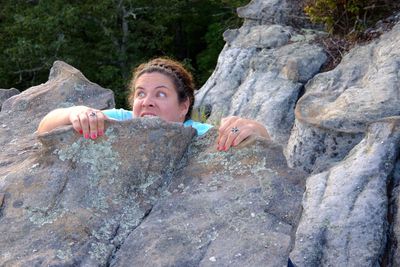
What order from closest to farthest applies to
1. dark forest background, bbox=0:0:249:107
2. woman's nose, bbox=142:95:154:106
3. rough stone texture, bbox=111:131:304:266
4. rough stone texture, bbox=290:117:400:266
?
rough stone texture, bbox=111:131:304:266, woman's nose, bbox=142:95:154:106, rough stone texture, bbox=290:117:400:266, dark forest background, bbox=0:0:249:107

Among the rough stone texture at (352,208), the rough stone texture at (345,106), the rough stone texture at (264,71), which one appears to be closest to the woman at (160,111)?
the rough stone texture at (352,208)

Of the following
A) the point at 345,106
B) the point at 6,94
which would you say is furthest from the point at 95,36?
the point at 345,106

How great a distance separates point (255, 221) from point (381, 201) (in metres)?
1.61

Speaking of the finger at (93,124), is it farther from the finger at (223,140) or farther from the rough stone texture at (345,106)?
the rough stone texture at (345,106)

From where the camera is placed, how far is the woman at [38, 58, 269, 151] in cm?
299

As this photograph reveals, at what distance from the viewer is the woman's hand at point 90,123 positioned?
2965 millimetres

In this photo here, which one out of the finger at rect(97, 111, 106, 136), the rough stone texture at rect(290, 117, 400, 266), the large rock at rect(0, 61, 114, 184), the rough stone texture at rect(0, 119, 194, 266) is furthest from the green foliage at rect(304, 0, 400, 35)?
the finger at rect(97, 111, 106, 136)

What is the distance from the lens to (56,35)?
1802 centimetres

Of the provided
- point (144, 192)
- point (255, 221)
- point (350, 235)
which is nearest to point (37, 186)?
point (144, 192)

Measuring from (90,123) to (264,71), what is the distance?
6007 mm

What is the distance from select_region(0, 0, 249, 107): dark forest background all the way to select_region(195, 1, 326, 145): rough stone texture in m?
6.46

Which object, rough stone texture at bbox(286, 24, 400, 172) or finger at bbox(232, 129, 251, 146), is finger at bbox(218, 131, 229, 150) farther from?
rough stone texture at bbox(286, 24, 400, 172)

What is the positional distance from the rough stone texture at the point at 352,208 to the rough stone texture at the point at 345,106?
541 mm

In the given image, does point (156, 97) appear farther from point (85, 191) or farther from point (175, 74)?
point (85, 191)
